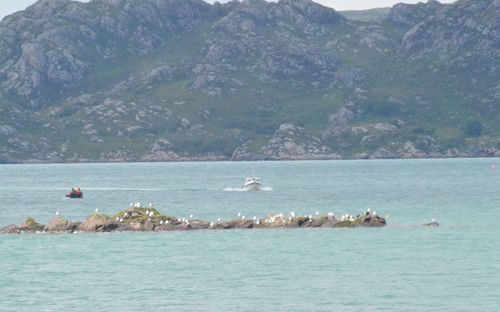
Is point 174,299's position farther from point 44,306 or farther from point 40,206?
point 40,206

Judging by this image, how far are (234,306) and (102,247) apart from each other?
37.2 meters

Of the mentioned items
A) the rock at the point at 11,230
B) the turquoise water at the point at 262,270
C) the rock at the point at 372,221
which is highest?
the turquoise water at the point at 262,270

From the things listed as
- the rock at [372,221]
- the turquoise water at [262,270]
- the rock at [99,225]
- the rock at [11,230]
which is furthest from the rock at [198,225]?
the rock at [11,230]

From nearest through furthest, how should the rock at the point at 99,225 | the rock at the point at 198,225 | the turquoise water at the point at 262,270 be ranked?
the turquoise water at the point at 262,270 < the rock at the point at 99,225 < the rock at the point at 198,225

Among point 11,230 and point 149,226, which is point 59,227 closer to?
point 11,230

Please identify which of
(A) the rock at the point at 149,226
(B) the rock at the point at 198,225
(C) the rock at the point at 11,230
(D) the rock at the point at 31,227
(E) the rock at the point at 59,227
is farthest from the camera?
(B) the rock at the point at 198,225

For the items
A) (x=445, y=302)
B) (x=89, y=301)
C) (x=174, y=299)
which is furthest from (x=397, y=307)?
(x=89, y=301)

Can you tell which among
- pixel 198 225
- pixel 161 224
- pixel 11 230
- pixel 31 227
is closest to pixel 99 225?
pixel 161 224

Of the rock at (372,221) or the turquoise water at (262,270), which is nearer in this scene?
the turquoise water at (262,270)

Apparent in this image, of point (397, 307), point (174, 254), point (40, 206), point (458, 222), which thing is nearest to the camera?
point (397, 307)

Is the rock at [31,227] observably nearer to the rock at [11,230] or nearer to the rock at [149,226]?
the rock at [11,230]

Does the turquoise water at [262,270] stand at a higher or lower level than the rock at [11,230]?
higher

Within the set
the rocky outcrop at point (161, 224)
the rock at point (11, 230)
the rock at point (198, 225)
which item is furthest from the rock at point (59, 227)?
the rock at point (198, 225)

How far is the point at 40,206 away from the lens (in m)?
185
